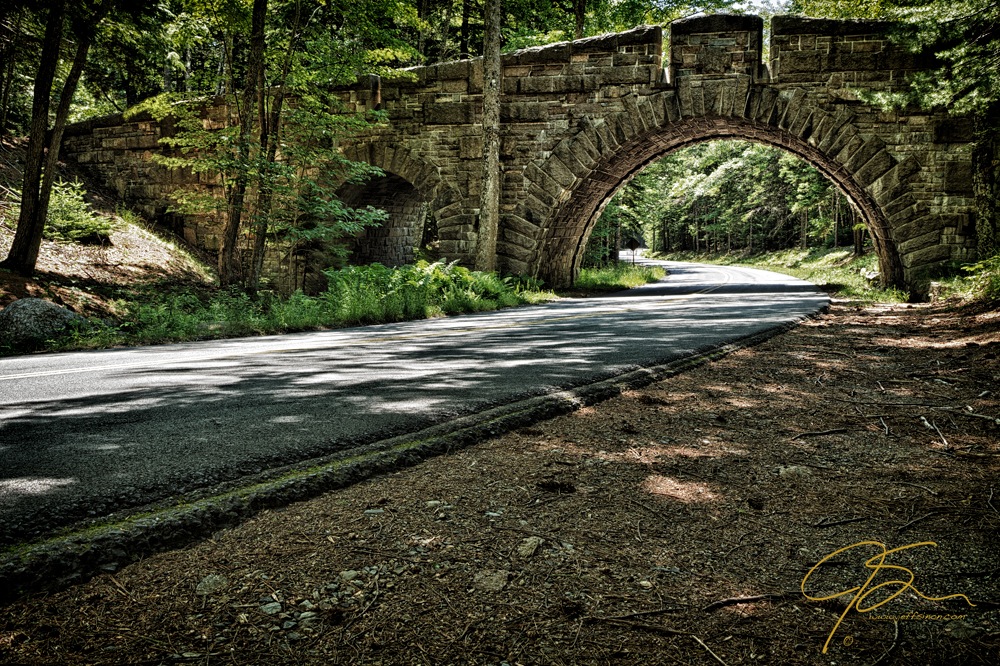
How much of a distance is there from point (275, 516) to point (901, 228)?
15.6 meters

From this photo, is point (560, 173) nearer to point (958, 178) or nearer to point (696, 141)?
point (696, 141)

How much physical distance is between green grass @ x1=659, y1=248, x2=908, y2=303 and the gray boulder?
13871 millimetres

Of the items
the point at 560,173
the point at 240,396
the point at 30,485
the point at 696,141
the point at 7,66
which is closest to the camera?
the point at 30,485

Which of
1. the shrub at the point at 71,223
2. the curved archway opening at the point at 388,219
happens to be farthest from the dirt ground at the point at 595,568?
the curved archway opening at the point at 388,219

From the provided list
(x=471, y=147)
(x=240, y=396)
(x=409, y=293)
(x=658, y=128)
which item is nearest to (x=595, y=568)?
(x=240, y=396)

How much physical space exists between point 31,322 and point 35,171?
166 inches

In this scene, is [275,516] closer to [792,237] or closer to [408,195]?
[408,195]

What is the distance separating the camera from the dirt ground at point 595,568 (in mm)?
1388

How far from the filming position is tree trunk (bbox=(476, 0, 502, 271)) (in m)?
14.2

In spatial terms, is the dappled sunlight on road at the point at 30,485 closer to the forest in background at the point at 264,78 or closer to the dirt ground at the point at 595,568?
the dirt ground at the point at 595,568

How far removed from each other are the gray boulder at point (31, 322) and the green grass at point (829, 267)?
13.9m

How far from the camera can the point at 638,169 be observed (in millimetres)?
18000

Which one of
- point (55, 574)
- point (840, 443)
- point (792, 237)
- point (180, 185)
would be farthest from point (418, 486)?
point (792, 237)

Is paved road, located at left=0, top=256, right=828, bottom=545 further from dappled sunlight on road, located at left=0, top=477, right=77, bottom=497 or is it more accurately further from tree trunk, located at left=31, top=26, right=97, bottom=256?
tree trunk, located at left=31, top=26, right=97, bottom=256
